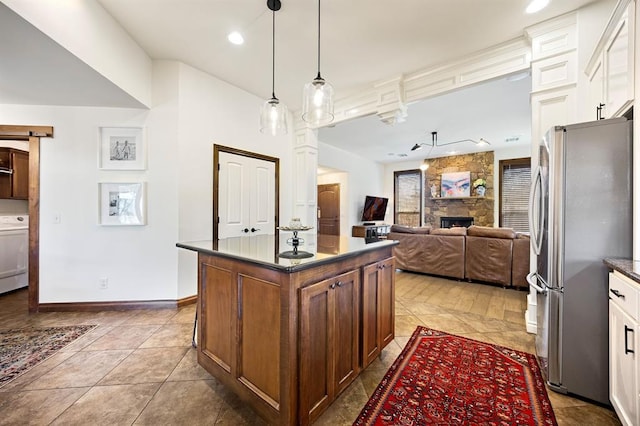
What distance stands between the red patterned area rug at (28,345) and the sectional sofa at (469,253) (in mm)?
3990

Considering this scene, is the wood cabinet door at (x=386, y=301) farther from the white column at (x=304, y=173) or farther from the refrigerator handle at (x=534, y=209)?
the white column at (x=304, y=173)

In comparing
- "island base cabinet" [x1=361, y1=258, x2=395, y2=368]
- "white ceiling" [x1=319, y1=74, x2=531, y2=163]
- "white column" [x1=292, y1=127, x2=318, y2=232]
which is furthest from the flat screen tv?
"island base cabinet" [x1=361, y1=258, x2=395, y2=368]

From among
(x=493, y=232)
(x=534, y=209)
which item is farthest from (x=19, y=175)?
(x=493, y=232)

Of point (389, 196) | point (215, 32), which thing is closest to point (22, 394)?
point (215, 32)

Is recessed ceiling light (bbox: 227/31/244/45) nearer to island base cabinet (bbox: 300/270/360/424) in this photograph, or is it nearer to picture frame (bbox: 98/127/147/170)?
picture frame (bbox: 98/127/147/170)

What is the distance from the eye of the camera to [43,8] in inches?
71.1

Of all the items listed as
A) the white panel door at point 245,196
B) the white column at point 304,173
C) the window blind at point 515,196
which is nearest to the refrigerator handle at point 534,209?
the white column at point 304,173

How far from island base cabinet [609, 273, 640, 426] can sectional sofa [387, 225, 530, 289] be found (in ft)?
Answer: 8.64

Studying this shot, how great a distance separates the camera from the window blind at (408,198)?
8570 millimetres

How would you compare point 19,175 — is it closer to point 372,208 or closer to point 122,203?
point 122,203

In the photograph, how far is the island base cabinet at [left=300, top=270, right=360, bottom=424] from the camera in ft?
4.34

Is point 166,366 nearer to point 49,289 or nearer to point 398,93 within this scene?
point 49,289

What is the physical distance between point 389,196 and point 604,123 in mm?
7634

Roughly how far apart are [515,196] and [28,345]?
9050 millimetres
